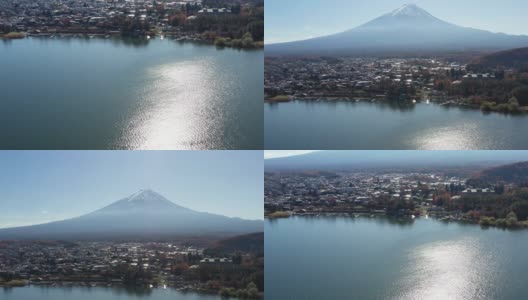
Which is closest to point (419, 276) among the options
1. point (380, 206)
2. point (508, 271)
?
point (508, 271)

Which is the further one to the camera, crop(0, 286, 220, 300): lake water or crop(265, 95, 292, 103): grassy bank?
crop(265, 95, 292, 103): grassy bank

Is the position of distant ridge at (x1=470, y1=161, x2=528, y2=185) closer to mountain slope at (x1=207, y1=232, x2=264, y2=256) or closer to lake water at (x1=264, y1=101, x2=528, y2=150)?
lake water at (x1=264, y1=101, x2=528, y2=150)

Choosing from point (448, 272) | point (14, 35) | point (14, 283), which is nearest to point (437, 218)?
point (448, 272)

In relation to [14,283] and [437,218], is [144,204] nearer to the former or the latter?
[14,283]

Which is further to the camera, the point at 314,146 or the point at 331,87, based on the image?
the point at 331,87

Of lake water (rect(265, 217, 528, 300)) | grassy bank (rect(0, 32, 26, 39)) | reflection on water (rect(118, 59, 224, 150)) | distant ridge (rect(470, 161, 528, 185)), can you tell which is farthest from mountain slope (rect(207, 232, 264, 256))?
grassy bank (rect(0, 32, 26, 39))

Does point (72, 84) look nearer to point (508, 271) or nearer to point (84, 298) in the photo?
point (84, 298)
